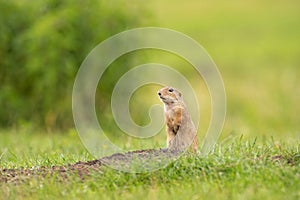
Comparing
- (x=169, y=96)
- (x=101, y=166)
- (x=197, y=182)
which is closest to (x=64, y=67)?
(x=169, y=96)

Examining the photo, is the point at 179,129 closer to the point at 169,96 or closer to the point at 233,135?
the point at 169,96

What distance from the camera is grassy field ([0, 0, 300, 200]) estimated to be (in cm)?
623

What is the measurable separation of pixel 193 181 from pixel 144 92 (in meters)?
8.27

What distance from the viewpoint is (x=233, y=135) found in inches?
364

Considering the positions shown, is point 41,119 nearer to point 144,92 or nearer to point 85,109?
point 85,109

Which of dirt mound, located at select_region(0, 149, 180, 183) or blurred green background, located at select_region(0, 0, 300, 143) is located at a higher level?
blurred green background, located at select_region(0, 0, 300, 143)

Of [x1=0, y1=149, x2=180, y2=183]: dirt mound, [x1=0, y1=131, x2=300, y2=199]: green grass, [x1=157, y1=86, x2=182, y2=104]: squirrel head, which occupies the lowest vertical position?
[x1=0, y1=131, x2=300, y2=199]: green grass

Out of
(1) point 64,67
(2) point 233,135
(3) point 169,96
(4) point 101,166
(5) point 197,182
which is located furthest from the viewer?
(1) point 64,67

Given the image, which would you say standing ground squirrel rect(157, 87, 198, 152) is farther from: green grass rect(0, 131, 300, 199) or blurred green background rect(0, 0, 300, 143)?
blurred green background rect(0, 0, 300, 143)

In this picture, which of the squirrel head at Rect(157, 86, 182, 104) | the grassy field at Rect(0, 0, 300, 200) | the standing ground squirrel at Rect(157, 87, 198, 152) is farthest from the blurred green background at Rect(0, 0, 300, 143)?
the standing ground squirrel at Rect(157, 87, 198, 152)

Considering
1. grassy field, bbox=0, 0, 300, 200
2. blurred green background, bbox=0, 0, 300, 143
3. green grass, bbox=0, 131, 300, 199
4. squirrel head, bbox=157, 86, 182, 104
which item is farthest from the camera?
blurred green background, bbox=0, 0, 300, 143

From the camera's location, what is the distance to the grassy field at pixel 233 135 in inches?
245

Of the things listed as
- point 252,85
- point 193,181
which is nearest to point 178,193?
point 193,181

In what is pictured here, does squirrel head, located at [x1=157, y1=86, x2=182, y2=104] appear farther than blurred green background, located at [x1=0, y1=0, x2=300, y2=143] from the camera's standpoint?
No
